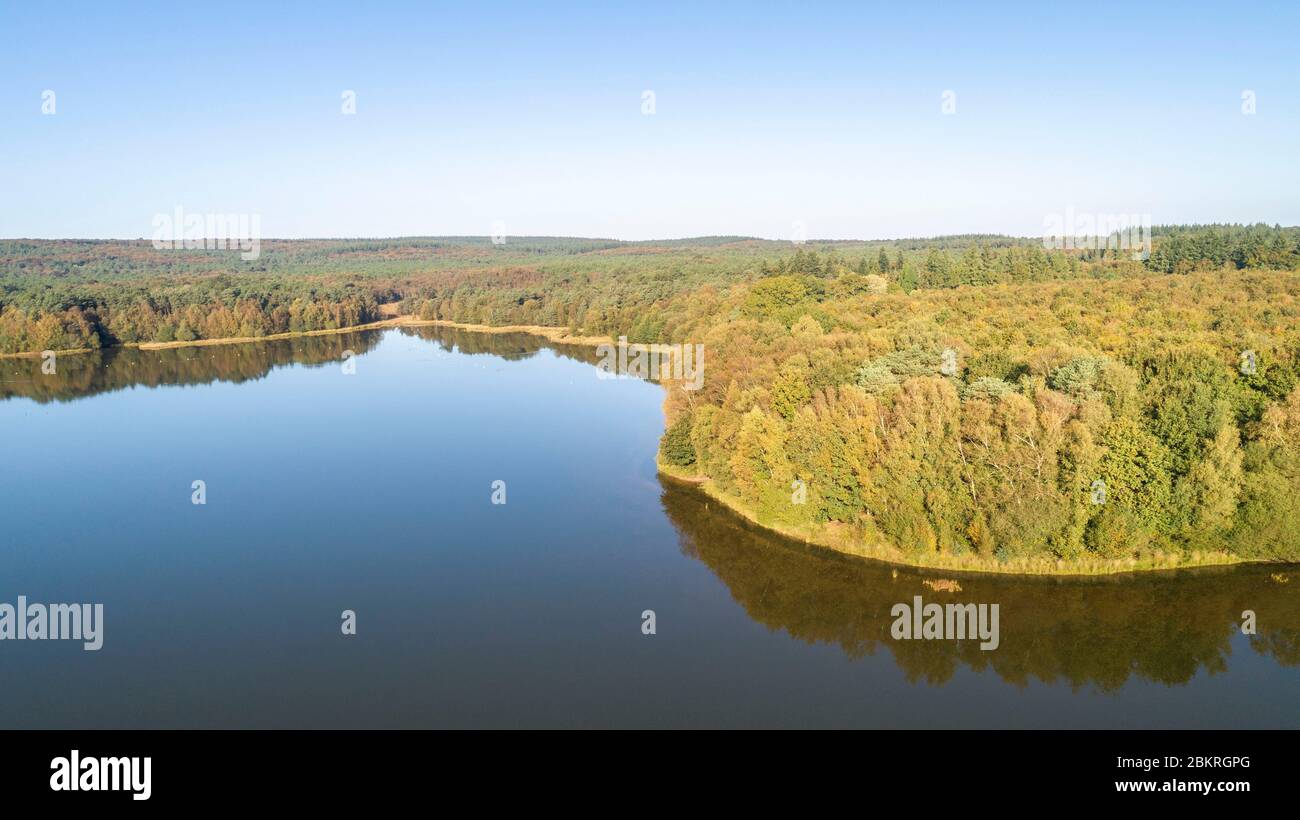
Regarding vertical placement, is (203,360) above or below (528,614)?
above

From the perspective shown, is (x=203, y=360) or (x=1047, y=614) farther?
(x=203, y=360)

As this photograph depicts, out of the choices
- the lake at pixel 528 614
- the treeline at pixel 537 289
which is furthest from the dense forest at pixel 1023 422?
the treeline at pixel 537 289

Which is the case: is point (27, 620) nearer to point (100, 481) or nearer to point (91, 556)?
point (91, 556)

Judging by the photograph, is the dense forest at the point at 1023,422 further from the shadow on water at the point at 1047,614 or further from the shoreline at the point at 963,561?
the shadow on water at the point at 1047,614

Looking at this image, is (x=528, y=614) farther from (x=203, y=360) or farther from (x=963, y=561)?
(x=203, y=360)

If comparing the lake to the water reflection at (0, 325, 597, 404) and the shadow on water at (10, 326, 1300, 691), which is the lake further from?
the water reflection at (0, 325, 597, 404)

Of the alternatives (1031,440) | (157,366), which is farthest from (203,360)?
(1031,440)
